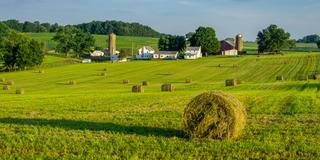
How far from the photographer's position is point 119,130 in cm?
1817

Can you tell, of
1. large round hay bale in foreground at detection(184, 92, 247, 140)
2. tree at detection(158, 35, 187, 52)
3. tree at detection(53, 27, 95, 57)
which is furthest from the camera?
tree at detection(158, 35, 187, 52)

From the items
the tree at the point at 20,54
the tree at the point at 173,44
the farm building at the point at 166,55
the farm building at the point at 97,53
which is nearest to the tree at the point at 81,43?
the farm building at the point at 97,53

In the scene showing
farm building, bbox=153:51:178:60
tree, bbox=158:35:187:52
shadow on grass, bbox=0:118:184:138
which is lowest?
shadow on grass, bbox=0:118:184:138

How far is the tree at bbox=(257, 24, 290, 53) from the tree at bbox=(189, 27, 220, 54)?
14519 millimetres

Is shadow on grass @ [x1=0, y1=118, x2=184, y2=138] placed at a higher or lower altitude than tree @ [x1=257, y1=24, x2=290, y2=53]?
lower

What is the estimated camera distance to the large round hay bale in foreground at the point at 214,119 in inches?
639

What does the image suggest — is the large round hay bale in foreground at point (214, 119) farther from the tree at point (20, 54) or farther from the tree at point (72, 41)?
the tree at point (72, 41)

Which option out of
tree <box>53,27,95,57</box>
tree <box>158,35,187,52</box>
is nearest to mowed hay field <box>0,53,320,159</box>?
tree <box>53,27,95,57</box>

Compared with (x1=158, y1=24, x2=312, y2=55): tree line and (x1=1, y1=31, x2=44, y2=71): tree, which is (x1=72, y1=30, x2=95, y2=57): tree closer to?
(x1=158, y1=24, x2=312, y2=55): tree line

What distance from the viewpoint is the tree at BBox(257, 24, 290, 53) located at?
493 ft

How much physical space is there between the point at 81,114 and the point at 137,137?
26.3 feet

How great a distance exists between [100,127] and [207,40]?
141491mm

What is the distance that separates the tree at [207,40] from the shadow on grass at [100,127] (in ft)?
454

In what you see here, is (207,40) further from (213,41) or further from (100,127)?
(100,127)
